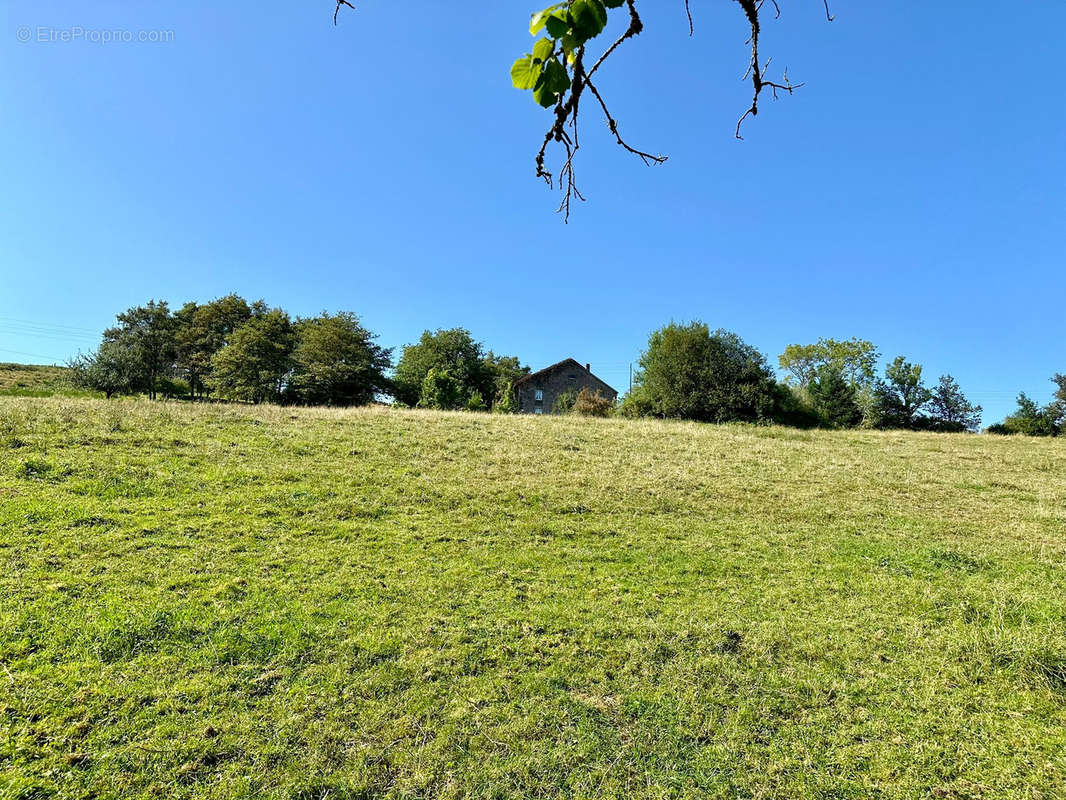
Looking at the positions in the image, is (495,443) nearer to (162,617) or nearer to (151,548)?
(151,548)

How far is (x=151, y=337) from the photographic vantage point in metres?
38.0

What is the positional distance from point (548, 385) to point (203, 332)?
33210 millimetres

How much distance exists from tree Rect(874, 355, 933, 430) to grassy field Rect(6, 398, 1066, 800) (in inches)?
1426

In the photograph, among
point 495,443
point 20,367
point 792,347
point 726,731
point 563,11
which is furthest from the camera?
point 792,347

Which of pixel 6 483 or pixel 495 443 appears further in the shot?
pixel 495 443

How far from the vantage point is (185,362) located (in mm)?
42375

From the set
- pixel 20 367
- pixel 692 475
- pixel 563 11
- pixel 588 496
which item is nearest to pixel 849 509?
pixel 692 475

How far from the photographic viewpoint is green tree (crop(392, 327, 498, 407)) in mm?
48031

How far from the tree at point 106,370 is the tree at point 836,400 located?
4941 cm

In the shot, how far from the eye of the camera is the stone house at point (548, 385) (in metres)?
47.8

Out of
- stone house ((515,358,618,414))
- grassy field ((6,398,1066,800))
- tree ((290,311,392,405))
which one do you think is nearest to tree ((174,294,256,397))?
tree ((290,311,392,405))

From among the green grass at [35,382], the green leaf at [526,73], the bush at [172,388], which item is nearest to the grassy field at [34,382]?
the green grass at [35,382]

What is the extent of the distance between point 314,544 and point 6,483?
5.55m

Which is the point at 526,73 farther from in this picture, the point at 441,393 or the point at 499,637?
the point at 441,393
